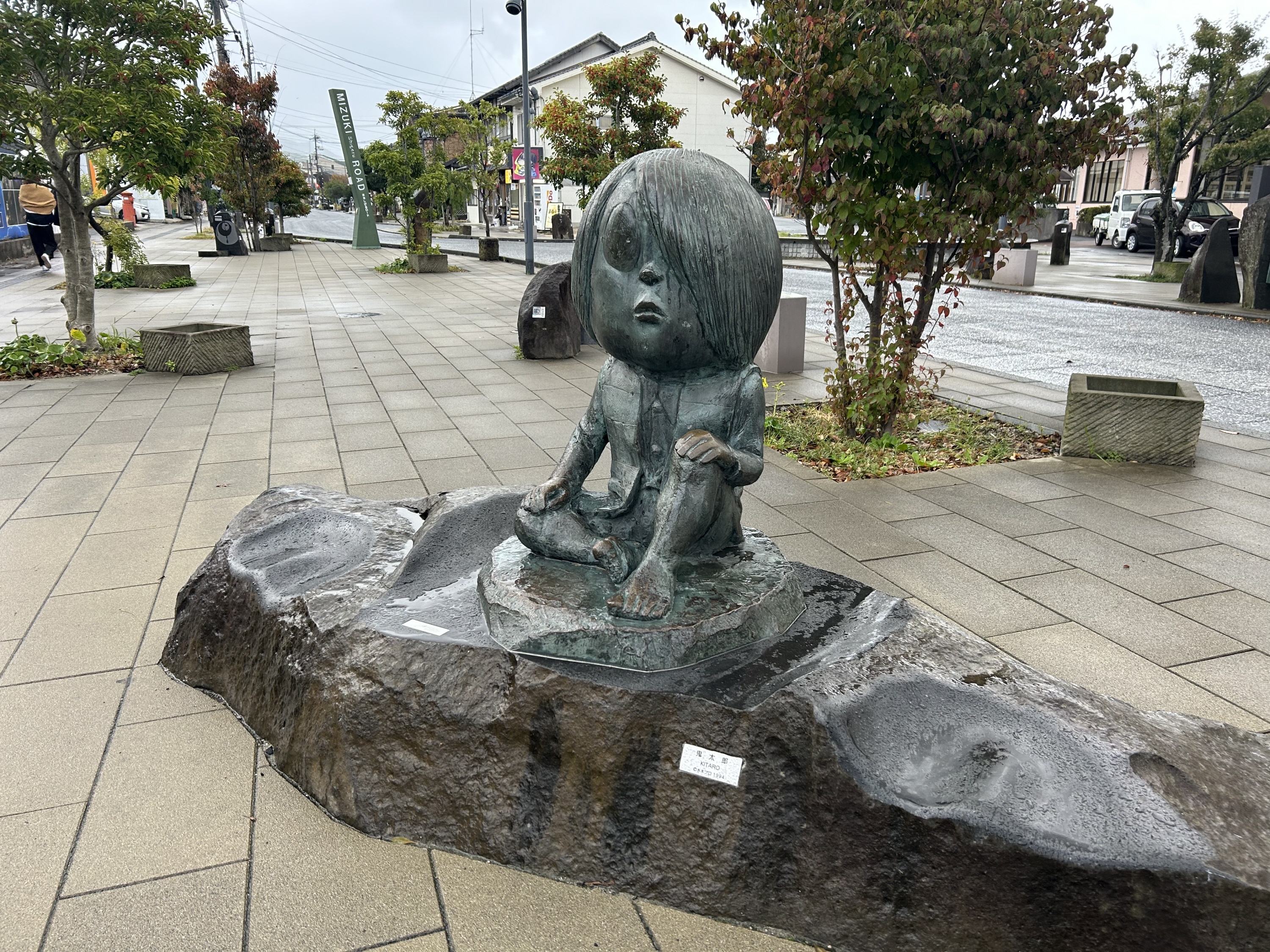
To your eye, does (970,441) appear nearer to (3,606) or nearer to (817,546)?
(817,546)

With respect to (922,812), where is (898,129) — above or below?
above

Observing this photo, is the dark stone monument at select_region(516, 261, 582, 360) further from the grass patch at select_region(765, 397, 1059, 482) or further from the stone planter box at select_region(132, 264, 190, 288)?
the stone planter box at select_region(132, 264, 190, 288)

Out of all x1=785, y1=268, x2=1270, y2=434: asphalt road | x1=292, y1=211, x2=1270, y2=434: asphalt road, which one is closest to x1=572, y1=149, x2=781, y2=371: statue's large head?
x1=785, y1=268, x2=1270, y2=434: asphalt road

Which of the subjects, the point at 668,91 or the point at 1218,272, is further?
the point at 668,91

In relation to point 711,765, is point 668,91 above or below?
above

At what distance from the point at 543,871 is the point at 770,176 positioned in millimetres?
4883

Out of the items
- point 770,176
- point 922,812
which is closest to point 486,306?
point 770,176

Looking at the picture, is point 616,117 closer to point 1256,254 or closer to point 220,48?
point 1256,254

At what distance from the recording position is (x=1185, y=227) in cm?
2109

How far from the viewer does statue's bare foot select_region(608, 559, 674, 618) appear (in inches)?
90.5

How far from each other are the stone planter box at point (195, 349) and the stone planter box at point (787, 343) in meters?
5.17

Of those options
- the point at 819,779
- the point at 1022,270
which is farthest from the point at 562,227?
the point at 819,779

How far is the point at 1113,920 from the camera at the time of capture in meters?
1.85

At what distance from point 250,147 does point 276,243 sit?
10.0 feet
